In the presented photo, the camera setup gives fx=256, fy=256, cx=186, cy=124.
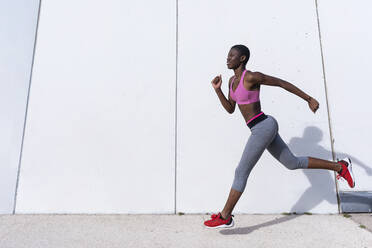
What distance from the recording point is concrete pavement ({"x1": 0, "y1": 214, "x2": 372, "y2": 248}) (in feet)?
6.93

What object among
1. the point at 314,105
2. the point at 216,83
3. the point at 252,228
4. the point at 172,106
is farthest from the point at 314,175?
the point at 172,106

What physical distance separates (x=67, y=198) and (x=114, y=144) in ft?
2.63

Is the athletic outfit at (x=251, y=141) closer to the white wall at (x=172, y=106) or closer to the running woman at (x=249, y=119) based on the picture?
the running woman at (x=249, y=119)

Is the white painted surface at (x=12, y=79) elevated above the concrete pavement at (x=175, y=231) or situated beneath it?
elevated above

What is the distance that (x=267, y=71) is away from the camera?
3.19m

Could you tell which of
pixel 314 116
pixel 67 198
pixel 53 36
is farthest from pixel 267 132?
pixel 53 36

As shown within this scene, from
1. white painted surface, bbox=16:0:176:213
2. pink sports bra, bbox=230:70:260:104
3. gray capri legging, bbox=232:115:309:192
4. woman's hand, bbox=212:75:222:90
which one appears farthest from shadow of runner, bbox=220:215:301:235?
woman's hand, bbox=212:75:222:90

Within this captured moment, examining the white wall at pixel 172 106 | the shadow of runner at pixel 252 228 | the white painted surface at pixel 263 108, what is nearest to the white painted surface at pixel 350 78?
the white wall at pixel 172 106

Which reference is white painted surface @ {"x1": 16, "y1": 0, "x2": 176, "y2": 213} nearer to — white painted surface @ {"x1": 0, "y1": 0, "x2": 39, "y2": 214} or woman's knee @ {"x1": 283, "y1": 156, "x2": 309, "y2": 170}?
white painted surface @ {"x1": 0, "y1": 0, "x2": 39, "y2": 214}

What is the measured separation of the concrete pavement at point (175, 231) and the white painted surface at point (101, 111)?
0.81 ft

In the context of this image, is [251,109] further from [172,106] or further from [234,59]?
[172,106]

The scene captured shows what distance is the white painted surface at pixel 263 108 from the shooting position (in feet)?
9.70

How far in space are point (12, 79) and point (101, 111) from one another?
118cm

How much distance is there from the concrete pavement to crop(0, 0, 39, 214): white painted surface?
0.50 meters
